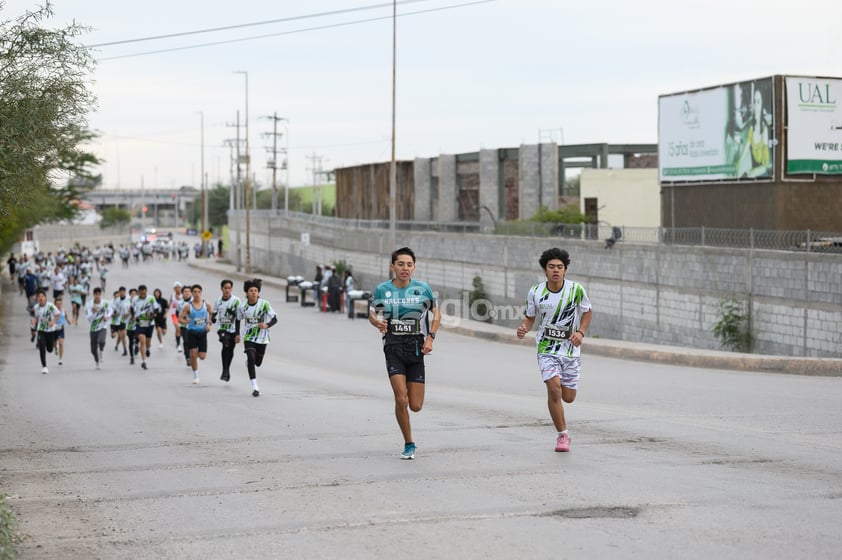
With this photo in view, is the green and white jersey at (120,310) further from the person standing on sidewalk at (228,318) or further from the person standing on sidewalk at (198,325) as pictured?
the person standing on sidewalk at (228,318)

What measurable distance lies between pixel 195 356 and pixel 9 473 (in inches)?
379

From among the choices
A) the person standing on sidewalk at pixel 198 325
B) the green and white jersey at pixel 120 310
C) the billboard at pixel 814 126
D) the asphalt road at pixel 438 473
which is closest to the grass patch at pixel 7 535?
the asphalt road at pixel 438 473

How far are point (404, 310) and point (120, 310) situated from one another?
56.3 feet

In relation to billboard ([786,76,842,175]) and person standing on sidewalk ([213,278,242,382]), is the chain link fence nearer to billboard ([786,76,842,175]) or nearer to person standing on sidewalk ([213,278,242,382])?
Answer: billboard ([786,76,842,175])

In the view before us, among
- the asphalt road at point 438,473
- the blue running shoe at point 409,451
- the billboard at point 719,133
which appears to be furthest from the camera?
the billboard at point 719,133

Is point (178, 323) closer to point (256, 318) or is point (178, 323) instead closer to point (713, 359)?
point (256, 318)

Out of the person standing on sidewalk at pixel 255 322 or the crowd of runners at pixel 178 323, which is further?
the crowd of runners at pixel 178 323

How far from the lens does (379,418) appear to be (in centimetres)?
1310

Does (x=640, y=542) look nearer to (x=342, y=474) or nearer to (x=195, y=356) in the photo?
(x=342, y=474)

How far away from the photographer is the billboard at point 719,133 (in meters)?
30.8

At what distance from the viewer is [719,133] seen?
108ft

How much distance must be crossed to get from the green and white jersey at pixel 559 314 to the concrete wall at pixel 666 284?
41.1 feet

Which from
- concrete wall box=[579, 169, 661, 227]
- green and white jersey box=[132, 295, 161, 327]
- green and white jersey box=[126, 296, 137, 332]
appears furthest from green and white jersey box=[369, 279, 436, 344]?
concrete wall box=[579, 169, 661, 227]

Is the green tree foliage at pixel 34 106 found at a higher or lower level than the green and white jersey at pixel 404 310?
higher
